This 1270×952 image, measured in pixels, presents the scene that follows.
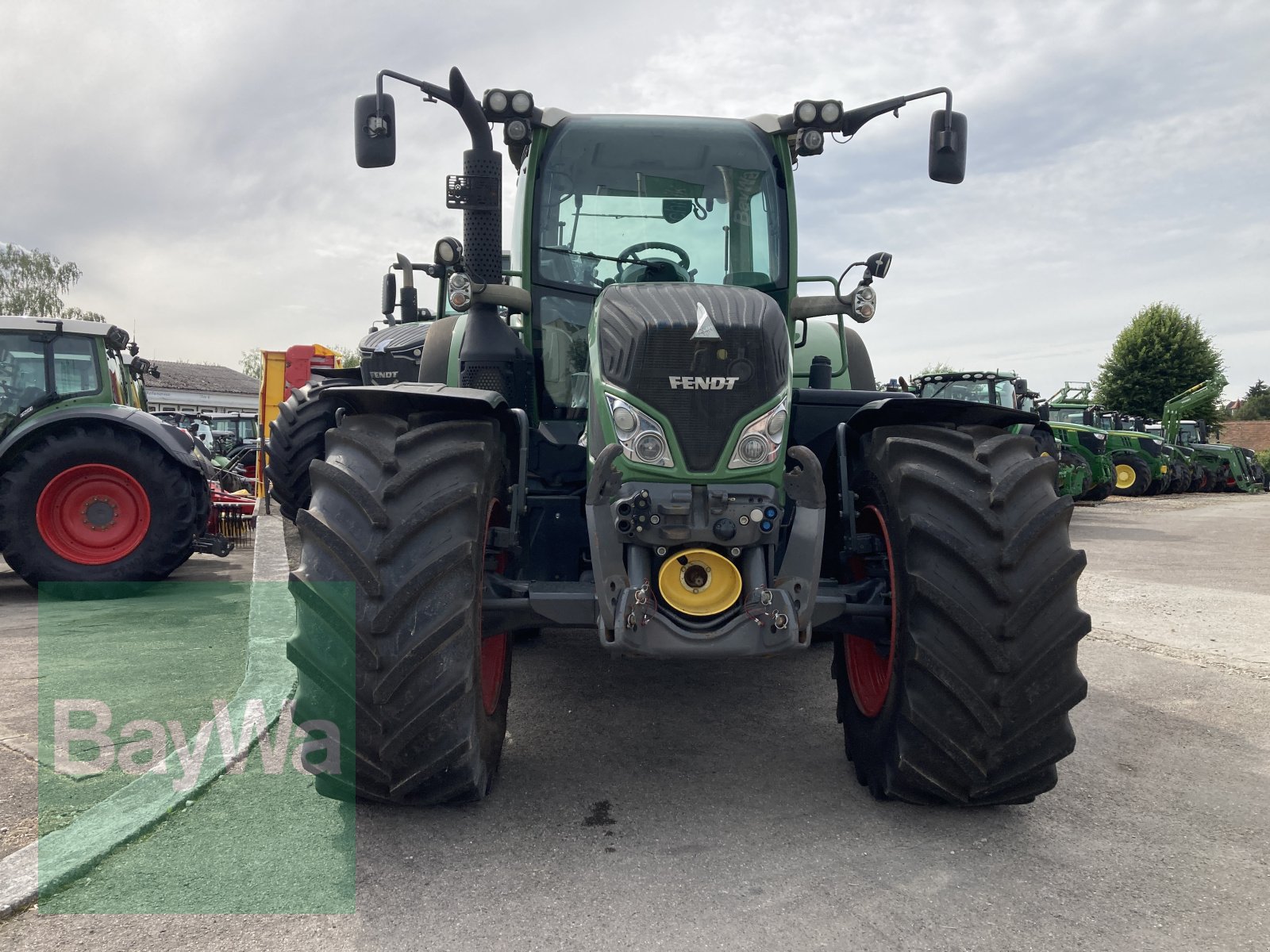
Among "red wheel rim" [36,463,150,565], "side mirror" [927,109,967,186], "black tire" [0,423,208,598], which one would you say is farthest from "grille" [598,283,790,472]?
"red wheel rim" [36,463,150,565]

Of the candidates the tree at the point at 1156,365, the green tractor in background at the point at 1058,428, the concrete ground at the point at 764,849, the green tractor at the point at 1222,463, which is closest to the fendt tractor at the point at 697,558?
the concrete ground at the point at 764,849

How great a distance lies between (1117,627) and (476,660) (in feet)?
17.4

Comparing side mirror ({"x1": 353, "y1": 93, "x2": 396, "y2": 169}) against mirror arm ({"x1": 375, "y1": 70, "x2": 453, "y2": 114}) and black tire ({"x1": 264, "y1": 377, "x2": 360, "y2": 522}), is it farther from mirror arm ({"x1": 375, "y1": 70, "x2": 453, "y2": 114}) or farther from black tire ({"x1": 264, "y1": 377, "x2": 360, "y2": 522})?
black tire ({"x1": 264, "y1": 377, "x2": 360, "y2": 522})

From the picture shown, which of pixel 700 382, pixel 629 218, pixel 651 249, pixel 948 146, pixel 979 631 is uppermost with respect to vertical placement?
pixel 948 146

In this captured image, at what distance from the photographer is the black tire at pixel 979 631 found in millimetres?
2826

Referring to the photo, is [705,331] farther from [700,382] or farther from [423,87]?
[423,87]

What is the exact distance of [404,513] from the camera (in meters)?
2.81

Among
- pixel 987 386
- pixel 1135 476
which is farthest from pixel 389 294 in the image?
pixel 1135 476

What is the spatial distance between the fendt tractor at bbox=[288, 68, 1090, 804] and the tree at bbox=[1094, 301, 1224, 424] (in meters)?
47.5

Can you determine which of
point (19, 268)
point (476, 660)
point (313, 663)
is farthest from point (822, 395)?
point (19, 268)

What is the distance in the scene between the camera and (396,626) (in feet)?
8.86

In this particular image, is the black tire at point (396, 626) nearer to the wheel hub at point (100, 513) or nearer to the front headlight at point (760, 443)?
the front headlight at point (760, 443)

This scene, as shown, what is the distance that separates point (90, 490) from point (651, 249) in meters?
5.42

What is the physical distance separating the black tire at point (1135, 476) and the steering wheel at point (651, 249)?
77.9 ft
